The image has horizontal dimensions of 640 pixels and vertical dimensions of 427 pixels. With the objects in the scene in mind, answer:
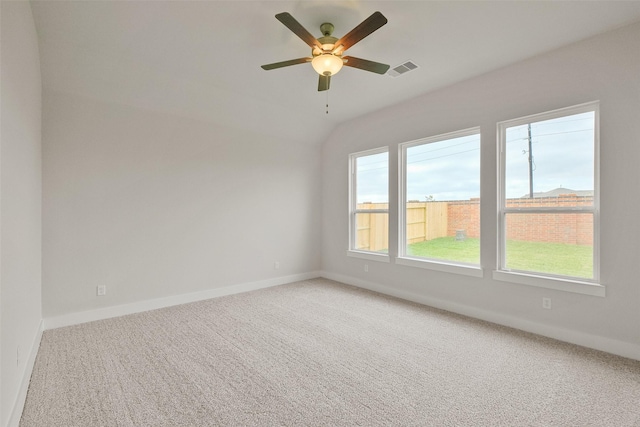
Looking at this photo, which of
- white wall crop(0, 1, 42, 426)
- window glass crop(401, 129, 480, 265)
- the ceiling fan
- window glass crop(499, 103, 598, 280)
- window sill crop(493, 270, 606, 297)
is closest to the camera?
white wall crop(0, 1, 42, 426)

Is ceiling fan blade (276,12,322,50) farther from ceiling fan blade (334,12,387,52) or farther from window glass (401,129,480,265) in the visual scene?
window glass (401,129,480,265)

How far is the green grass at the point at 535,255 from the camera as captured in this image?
9.53 feet

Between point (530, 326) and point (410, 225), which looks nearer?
point (530, 326)

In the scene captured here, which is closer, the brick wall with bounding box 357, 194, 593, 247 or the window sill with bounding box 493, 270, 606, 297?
the window sill with bounding box 493, 270, 606, 297

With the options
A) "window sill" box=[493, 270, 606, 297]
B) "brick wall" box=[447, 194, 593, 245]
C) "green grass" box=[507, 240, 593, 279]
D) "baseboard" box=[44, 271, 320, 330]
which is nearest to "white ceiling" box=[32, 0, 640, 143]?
"brick wall" box=[447, 194, 593, 245]

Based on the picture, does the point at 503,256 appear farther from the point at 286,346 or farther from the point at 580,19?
the point at 286,346

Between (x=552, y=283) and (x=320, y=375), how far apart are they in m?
2.49

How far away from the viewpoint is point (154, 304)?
12.7 feet

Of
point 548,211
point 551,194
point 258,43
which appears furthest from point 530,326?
point 258,43

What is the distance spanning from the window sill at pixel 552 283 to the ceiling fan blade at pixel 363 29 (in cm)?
287

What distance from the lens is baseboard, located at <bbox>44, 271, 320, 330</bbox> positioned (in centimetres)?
330

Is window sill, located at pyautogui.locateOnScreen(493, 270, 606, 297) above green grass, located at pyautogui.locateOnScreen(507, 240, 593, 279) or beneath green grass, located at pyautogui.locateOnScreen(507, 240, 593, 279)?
beneath

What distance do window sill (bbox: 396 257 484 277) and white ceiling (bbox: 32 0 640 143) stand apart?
2303mm

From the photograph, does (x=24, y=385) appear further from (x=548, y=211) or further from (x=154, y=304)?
(x=548, y=211)
